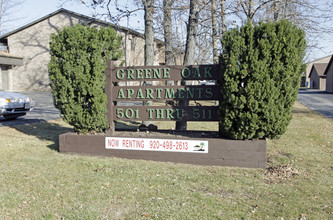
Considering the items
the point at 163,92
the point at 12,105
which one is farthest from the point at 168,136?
the point at 12,105

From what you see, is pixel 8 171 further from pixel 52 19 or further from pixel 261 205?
pixel 52 19

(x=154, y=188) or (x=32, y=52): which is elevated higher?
(x=32, y=52)

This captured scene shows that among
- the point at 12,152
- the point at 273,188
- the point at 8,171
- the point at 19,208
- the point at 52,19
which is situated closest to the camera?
the point at 19,208

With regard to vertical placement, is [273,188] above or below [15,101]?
below

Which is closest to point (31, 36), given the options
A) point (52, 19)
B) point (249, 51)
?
point (52, 19)

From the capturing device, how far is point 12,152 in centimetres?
646

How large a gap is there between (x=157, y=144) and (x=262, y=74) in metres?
2.38

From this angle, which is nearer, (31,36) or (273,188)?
(273,188)

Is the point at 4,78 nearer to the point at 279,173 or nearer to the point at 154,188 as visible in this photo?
the point at 154,188

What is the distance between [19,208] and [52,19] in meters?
31.2

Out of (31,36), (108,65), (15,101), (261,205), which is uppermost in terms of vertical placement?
(31,36)

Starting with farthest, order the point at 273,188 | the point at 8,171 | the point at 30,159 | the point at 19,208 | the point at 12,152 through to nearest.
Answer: the point at 12,152 → the point at 30,159 → the point at 8,171 → the point at 273,188 → the point at 19,208

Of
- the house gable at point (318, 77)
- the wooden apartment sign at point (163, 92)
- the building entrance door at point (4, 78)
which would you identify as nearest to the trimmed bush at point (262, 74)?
the wooden apartment sign at point (163, 92)

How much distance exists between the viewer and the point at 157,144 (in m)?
6.12
